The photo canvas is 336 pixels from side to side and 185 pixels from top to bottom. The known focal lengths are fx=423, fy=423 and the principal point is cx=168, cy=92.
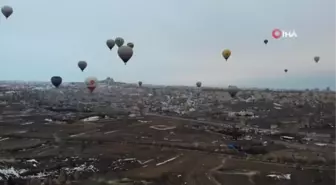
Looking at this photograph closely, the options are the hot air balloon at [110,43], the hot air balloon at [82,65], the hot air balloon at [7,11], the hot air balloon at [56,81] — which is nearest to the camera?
the hot air balloon at [7,11]

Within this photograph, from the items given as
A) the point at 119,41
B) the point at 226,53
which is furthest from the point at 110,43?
the point at 226,53

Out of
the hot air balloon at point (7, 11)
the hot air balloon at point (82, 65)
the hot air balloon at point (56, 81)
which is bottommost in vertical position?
the hot air balloon at point (56, 81)

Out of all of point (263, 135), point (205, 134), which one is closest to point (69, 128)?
point (205, 134)

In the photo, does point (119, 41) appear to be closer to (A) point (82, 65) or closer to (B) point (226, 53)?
(A) point (82, 65)

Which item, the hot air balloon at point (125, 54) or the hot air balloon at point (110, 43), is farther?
the hot air balloon at point (110, 43)

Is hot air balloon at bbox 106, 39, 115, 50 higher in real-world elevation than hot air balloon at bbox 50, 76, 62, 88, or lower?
higher

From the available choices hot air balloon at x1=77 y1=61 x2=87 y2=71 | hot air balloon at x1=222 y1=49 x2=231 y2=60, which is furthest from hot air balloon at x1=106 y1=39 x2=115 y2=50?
hot air balloon at x1=222 y1=49 x2=231 y2=60

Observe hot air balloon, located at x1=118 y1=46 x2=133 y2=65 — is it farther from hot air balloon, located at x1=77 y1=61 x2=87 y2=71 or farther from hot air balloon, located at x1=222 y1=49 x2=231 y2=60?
hot air balloon, located at x1=77 y1=61 x2=87 y2=71

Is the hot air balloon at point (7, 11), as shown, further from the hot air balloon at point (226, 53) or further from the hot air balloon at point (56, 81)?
the hot air balloon at point (226, 53)

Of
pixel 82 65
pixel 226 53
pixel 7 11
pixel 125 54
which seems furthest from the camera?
pixel 82 65

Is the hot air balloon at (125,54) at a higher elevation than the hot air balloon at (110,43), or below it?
below

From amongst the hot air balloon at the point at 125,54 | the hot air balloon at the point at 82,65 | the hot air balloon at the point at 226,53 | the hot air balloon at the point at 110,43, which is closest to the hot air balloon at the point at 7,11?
the hot air balloon at the point at 110,43

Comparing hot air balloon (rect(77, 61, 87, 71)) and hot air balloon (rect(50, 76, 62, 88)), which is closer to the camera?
hot air balloon (rect(77, 61, 87, 71))
